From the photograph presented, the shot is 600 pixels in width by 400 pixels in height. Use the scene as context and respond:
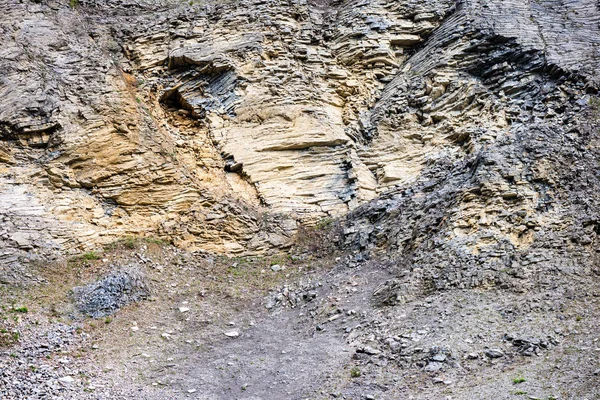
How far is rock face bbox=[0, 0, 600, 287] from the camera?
15.4 metres

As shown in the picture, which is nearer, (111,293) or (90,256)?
(111,293)

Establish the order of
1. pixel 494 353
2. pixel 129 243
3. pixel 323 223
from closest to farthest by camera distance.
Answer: pixel 494 353, pixel 129 243, pixel 323 223

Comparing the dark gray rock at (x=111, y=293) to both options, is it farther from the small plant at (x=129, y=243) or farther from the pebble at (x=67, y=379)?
the pebble at (x=67, y=379)

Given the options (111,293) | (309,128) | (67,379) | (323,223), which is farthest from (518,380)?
(309,128)

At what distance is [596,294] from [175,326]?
369 inches

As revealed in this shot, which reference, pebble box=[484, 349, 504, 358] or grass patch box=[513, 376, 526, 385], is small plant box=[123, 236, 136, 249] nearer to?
pebble box=[484, 349, 504, 358]

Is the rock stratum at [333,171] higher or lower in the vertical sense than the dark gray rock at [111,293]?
higher

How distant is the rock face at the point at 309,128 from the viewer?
605 inches

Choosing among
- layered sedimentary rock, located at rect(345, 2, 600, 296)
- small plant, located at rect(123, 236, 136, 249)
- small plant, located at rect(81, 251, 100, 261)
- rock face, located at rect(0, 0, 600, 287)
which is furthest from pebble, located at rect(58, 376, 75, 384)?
layered sedimentary rock, located at rect(345, 2, 600, 296)

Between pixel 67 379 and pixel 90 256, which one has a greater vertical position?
pixel 67 379

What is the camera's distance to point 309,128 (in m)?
20.1

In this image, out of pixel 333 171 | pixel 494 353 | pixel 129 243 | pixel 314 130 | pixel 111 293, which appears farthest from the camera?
pixel 314 130

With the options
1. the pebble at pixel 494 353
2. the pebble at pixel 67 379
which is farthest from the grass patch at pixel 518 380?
the pebble at pixel 67 379

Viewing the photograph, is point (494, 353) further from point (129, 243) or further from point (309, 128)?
point (309, 128)
